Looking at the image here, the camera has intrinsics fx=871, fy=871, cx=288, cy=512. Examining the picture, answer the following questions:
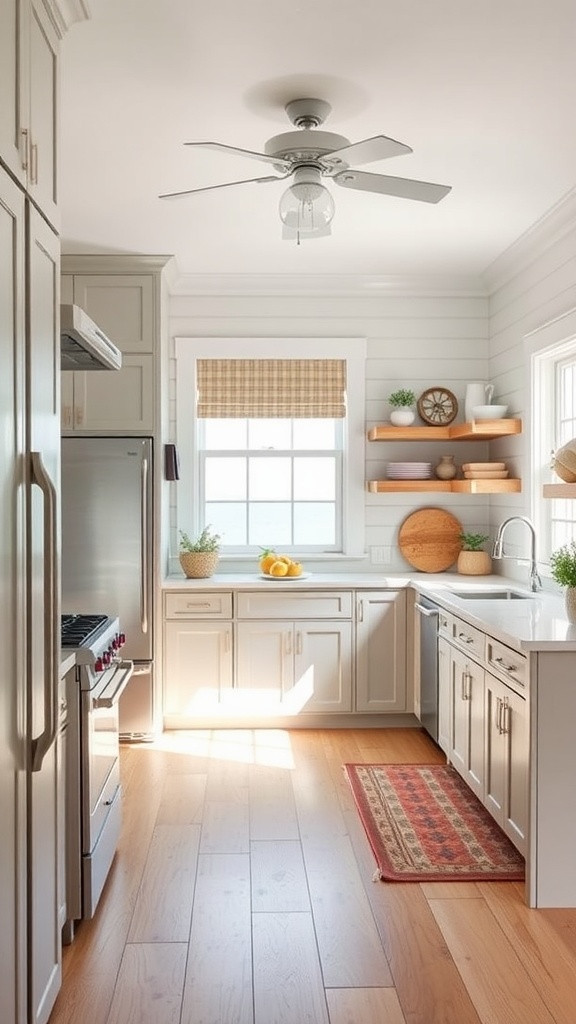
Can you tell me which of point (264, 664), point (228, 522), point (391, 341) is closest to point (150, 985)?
point (264, 664)

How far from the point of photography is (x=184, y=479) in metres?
5.55

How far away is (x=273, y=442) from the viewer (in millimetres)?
5672

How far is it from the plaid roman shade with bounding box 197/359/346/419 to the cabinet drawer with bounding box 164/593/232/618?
3.99 feet

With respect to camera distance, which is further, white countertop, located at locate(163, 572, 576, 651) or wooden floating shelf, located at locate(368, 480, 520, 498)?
wooden floating shelf, located at locate(368, 480, 520, 498)

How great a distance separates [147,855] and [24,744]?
1.59 metres

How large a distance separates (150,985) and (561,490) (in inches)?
95.8

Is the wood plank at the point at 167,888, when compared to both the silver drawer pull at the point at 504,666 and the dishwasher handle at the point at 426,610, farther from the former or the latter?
the dishwasher handle at the point at 426,610

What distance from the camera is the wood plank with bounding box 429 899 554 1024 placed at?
2.33 m

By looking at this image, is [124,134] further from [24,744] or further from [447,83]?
[24,744]

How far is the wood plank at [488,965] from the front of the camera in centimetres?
233

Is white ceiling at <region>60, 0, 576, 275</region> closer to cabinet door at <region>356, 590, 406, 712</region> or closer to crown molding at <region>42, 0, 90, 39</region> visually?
→ crown molding at <region>42, 0, 90, 39</region>

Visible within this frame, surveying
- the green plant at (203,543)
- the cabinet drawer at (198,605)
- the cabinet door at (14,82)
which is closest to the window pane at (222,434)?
the green plant at (203,543)

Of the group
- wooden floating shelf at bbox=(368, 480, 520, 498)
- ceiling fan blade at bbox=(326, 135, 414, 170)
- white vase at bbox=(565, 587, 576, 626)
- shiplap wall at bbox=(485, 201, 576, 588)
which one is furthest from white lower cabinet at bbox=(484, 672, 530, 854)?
wooden floating shelf at bbox=(368, 480, 520, 498)

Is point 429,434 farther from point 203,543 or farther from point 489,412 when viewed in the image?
point 203,543
